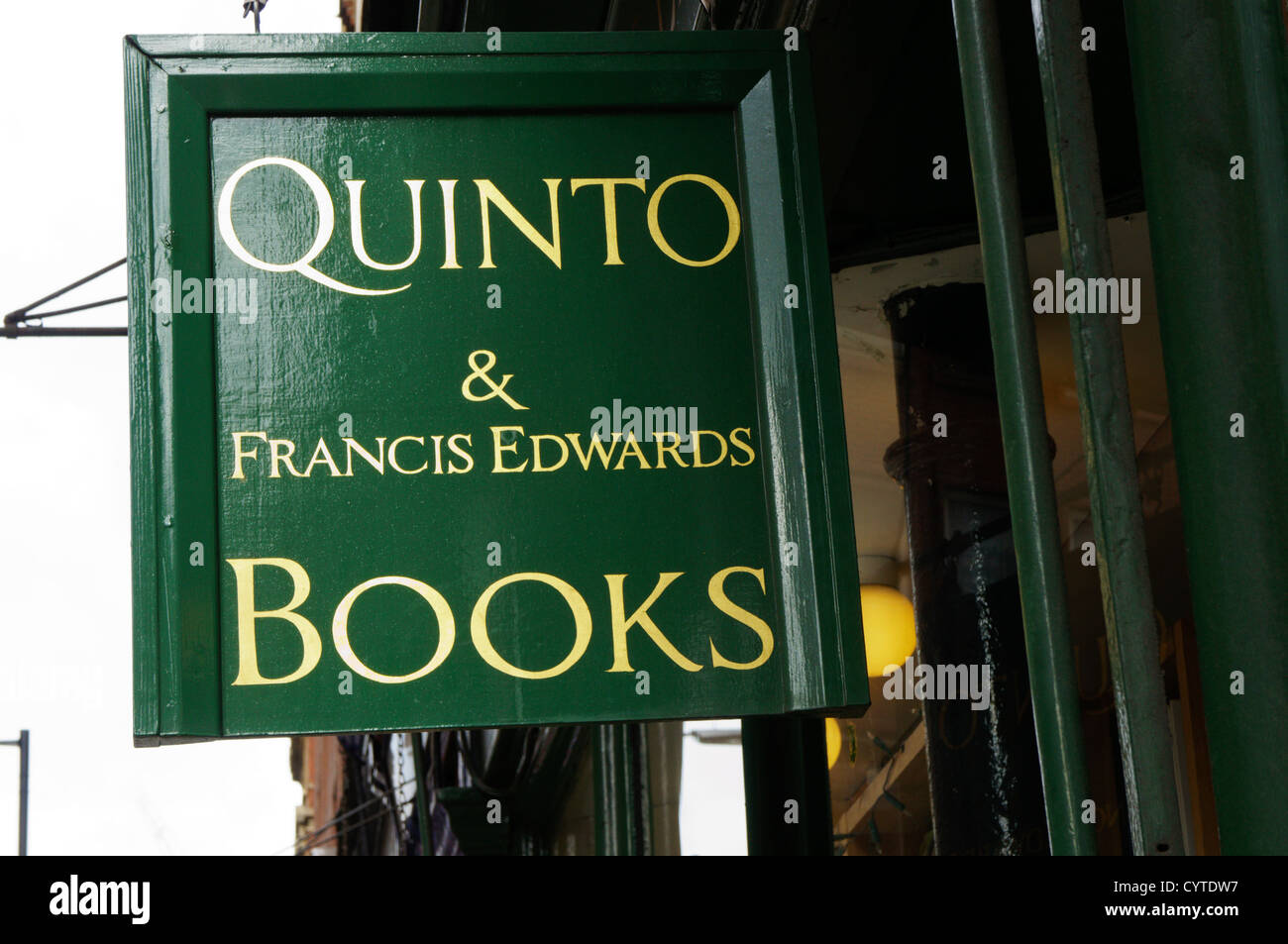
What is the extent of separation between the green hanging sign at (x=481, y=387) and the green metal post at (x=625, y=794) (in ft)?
13.5

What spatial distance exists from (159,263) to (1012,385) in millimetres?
1581

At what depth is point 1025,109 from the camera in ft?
14.4

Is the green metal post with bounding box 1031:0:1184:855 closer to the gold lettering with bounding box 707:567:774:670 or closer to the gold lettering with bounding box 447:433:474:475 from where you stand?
the gold lettering with bounding box 707:567:774:670

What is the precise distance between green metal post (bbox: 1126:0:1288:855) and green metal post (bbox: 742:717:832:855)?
2.36 meters

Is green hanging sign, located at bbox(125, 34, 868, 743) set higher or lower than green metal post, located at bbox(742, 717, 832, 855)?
higher

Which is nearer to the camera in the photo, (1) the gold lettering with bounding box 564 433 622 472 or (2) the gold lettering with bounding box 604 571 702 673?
(2) the gold lettering with bounding box 604 571 702 673

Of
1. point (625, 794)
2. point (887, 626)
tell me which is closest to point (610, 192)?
point (887, 626)

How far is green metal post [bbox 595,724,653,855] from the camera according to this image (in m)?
6.83

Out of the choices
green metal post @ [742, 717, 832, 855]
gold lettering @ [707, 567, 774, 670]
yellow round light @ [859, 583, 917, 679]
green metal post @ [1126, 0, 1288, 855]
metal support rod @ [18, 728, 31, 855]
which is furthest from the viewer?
metal support rod @ [18, 728, 31, 855]

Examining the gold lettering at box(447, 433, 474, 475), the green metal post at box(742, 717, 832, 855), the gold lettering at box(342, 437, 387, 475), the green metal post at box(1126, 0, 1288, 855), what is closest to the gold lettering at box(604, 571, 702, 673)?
the gold lettering at box(447, 433, 474, 475)

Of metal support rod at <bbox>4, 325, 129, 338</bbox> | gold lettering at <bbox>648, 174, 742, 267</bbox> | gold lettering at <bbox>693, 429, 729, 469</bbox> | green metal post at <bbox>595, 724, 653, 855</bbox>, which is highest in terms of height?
metal support rod at <bbox>4, 325, 129, 338</bbox>

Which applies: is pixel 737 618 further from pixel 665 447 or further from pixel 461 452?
pixel 461 452
